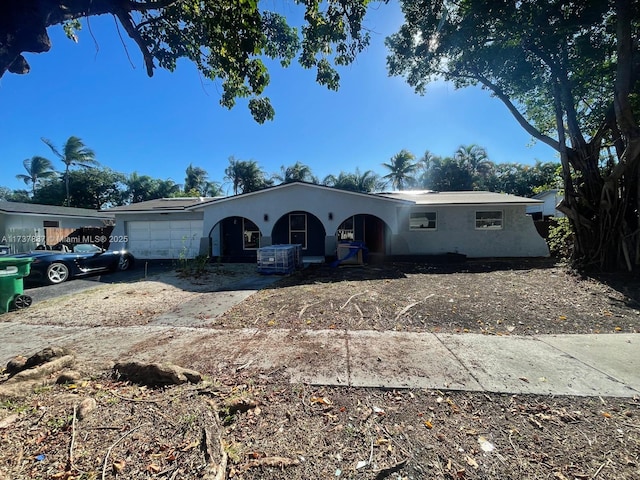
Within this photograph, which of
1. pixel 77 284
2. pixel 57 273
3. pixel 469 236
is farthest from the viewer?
pixel 469 236

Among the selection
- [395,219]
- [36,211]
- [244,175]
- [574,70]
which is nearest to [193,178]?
[244,175]

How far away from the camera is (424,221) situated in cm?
1443

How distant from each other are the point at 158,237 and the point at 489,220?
17.7 m

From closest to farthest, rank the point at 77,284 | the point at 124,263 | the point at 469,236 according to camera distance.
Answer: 1. the point at 77,284
2. the point at 124,263
3. the point at 469,236

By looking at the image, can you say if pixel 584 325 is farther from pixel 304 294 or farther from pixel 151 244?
pixel 151 244

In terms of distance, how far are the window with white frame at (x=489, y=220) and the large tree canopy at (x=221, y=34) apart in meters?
12.1

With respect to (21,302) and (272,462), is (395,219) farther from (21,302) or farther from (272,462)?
(21,302)

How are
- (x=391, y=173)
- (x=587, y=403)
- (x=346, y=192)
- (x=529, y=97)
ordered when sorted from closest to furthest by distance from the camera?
(x=587, y=403), (x=529, y=97), (x=346, y=192), (x=391, y=173)

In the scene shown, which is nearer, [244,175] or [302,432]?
[302,432]

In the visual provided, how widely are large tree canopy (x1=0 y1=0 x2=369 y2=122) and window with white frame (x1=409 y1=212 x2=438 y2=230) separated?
10.4 m

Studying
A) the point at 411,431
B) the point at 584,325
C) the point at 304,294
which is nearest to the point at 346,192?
the point at 304,294

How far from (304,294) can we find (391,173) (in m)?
30.3

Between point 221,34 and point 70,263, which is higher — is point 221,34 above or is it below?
above

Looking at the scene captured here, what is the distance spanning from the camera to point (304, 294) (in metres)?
7.23
